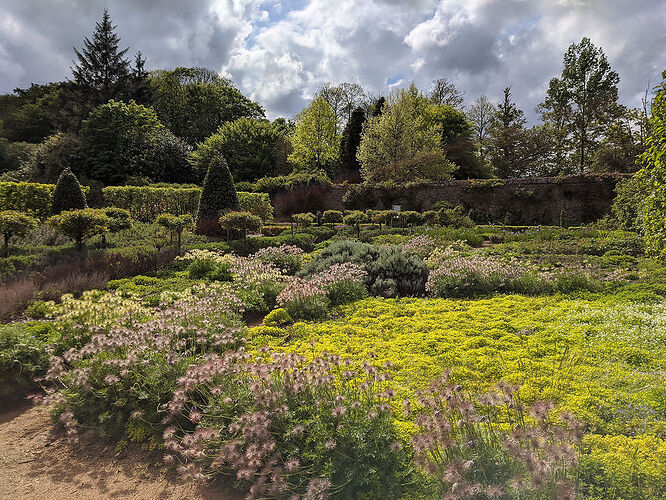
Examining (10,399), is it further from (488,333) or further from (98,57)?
(98,57)

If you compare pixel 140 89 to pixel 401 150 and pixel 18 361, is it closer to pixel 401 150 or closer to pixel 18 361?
pixel 401 150

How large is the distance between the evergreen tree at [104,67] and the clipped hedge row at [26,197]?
19.6 m

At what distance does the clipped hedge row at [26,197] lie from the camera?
559 inches

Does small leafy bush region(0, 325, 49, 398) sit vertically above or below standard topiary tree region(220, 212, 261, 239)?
below

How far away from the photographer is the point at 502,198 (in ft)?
70.3

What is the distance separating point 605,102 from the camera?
2723 centimetres

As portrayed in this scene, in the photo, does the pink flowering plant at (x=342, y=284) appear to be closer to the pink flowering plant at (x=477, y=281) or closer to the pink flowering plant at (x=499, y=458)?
the pink flowering plant at (x=477, y=281)

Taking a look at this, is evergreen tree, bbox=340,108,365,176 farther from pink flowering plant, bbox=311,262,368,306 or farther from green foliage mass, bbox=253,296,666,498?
green foliage mass, bbox=253,296,666,498

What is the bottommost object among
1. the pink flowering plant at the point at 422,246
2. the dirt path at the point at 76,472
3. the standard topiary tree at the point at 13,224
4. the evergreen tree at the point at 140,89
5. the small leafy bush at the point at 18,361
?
the dirt path at the point at 76,472

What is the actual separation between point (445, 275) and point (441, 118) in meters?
30.5

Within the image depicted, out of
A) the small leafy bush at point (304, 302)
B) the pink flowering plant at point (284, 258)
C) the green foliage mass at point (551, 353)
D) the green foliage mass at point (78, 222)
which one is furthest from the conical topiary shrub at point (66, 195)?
the green foliage mass at point (551, 353)

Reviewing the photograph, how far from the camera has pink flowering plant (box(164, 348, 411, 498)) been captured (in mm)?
2145

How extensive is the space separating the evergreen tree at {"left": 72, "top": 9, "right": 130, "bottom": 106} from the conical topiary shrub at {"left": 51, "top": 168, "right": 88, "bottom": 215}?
23757mm

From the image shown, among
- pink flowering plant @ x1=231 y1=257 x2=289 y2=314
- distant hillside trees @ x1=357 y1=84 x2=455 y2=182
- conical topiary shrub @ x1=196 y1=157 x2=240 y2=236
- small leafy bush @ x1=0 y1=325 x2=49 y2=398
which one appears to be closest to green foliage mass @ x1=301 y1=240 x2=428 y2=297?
pink flowering plant @ x1=231 y1=257 x2=289 y2=314
